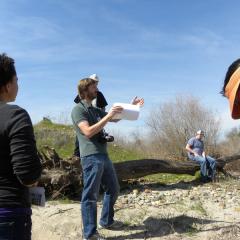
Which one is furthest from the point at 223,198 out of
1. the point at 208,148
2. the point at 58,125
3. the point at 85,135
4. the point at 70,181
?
the point at 58,125

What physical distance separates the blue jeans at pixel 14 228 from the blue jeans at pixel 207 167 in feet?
25.7

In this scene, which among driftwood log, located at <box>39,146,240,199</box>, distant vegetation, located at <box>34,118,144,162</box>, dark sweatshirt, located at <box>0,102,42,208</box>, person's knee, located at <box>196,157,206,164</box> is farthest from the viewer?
distant vegetation, located at <box>34,118,144,162</box>

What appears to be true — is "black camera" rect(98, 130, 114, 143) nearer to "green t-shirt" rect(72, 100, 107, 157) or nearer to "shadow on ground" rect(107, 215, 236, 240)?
"green t-shirt" rect(72, 100, 107, 157)

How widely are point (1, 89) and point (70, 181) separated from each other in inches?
207

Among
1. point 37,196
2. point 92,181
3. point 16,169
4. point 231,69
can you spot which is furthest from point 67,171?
point 231,69

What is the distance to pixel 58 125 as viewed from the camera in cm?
2575

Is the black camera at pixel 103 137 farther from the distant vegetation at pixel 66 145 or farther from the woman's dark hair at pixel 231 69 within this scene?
the distant vegetation at pixel 66 145

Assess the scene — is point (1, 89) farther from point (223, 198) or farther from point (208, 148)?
point (208, 148)

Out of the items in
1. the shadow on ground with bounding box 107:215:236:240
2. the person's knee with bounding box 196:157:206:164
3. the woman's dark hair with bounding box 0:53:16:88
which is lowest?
the shadow on ground with bounding box 107:215:236:240

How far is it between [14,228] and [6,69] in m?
1.02

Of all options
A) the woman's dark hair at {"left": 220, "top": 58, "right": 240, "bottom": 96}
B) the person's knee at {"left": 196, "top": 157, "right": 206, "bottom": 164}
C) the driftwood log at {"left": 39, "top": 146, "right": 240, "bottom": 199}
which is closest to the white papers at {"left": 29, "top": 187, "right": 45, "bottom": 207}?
the woman's dark hair at {"left": 220, "top": 58, "right": 240, "bottom": 96}

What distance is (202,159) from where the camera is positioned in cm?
1119

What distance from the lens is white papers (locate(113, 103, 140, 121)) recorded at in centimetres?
552

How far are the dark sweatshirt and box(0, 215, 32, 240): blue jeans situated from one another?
0.08m
